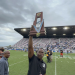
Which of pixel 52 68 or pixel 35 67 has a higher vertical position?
pixel 35 67

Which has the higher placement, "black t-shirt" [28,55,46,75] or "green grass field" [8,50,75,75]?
"black t-shirt" [28,55,46,75]

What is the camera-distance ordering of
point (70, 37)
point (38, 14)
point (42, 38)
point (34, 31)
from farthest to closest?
point (42, 38) → point (70, 37) → point (38, 14) → point (34, 31)

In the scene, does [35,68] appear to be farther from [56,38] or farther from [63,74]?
[56,38]

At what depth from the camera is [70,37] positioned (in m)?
42.0

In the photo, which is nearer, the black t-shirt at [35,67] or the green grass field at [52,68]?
the black t-shirt at [35,67]

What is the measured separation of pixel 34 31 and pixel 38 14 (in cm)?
146

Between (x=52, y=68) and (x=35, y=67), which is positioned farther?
(x=52, y=68)

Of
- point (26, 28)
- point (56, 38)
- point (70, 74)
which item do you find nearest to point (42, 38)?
point (56, 38)

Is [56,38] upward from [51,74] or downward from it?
upward

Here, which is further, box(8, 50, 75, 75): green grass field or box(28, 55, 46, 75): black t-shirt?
box(8, 50, 75, 75): green grass field

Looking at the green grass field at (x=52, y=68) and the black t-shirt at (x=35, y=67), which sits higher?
the black t-shirt at (x=35, y=67)

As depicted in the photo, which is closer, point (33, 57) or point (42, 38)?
point (33, 57)

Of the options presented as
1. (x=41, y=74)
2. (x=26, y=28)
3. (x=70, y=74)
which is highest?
(x=26, y=28)

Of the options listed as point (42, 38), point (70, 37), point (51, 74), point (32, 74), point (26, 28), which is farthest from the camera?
point (42, 38)
